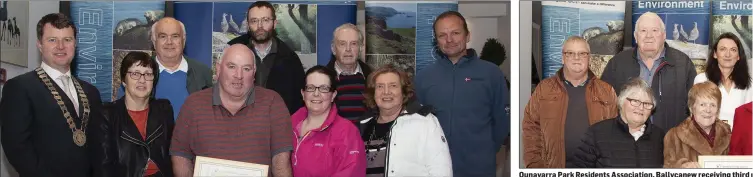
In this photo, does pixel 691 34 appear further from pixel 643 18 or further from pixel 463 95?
pixel 463 95

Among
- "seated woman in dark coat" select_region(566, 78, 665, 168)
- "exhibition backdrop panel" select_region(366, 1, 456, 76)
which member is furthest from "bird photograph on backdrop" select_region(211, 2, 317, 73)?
"seated woman in dark coat" select_region(566, 78, 665, 168)

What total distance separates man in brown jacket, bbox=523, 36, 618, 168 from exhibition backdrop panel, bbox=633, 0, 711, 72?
415 millimetres

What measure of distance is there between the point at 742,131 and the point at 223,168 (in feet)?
11.1

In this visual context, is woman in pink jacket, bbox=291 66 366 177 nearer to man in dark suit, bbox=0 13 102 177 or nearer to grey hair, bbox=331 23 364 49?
grey hair, bbox=331 23 364 49

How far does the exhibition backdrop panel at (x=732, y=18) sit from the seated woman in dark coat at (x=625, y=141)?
69 centimetres

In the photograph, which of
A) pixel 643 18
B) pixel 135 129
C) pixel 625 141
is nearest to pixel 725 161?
pixel 625 141

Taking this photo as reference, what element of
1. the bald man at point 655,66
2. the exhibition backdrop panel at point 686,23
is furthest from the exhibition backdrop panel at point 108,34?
the exhibition backdrop panel at point 686,23

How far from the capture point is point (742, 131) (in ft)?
20.9

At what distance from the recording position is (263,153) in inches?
239

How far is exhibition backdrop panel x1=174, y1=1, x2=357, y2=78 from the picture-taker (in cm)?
646

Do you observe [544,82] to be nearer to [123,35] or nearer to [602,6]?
[602,6]

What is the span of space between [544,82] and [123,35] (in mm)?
2822

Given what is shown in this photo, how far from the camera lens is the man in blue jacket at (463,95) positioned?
20.9 ft

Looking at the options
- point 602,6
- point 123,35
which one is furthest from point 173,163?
point 602,6
